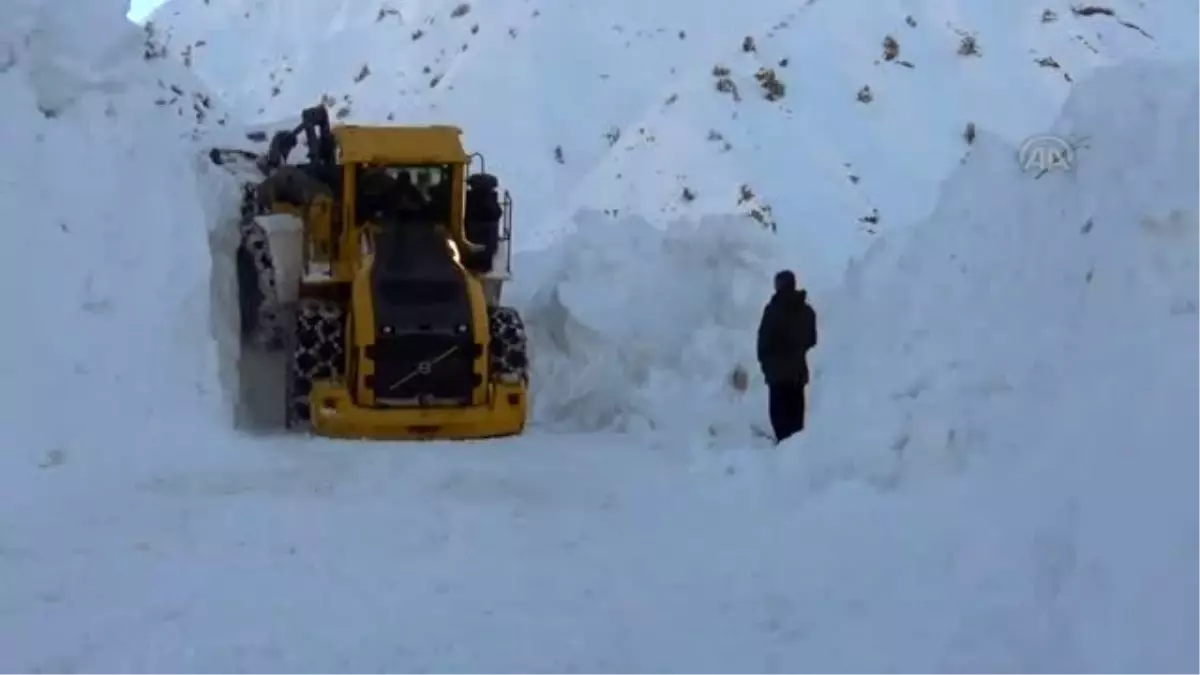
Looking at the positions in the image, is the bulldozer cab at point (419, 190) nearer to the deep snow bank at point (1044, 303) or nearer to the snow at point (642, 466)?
the snow at point (642, 466)

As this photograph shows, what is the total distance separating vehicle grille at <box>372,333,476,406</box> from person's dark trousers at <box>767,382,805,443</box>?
2.38m

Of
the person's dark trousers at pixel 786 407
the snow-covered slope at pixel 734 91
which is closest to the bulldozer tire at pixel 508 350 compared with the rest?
the person's dark trousers at pixel 786 407

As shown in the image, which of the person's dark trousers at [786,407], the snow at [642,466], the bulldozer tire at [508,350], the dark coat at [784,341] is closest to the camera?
the snow at [642,466]

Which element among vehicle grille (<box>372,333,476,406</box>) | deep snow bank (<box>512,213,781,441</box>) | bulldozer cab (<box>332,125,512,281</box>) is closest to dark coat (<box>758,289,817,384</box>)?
deep snow bank (<box>512,213,781,441</box>)

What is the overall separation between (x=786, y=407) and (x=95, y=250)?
481cm

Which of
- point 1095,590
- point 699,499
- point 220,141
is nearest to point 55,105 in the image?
point 220,141

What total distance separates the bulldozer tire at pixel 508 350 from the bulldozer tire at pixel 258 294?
1.78 metres

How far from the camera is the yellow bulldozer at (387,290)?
12984 millimetres

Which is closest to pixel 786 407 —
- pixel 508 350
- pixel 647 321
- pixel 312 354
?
pixel 508 350

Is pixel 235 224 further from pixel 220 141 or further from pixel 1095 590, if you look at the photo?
pixel 1095 590

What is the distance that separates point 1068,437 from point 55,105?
9.10 m

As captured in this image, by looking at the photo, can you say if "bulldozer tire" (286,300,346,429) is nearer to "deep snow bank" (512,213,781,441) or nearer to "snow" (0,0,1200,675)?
"snow" (0,0,1200,675)

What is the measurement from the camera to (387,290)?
43.0ft

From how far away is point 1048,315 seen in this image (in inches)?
344
